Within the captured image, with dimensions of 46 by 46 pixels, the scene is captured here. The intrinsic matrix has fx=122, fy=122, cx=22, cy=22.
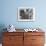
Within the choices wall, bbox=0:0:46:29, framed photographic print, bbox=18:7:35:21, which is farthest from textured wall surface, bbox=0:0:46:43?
framed photographic print, bbox=18:7:35:21

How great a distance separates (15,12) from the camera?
3.96 m

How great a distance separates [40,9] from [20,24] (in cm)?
82

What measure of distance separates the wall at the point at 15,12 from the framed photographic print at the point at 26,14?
124 millimetres

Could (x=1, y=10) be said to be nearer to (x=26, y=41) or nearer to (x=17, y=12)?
(x=17, y=12)

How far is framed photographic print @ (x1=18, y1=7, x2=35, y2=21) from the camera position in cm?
395

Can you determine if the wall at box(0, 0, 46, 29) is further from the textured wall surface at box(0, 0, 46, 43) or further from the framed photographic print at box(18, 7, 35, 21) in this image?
the framed photographic print at box(18, 7, 35, 21)

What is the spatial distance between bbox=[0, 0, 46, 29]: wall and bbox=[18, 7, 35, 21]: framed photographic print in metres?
0.12

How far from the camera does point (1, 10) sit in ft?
12.9

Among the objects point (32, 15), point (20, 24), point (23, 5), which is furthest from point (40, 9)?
point (20, 24)

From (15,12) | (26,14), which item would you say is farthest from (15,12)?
(26,14)

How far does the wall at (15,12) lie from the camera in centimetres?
394

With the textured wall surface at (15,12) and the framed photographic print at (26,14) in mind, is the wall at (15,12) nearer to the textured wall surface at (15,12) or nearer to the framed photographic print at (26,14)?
the textured wall surface at (15,12)

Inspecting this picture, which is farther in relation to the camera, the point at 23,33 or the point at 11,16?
the point at 11,16

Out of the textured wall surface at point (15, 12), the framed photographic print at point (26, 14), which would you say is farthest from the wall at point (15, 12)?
the framed photographic print at point (26, 14)
